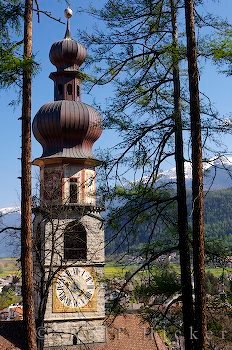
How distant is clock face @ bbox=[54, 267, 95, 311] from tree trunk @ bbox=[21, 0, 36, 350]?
42.4 feet

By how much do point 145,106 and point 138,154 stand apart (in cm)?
96

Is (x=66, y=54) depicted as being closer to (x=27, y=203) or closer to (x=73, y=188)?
(x=73, y=188)

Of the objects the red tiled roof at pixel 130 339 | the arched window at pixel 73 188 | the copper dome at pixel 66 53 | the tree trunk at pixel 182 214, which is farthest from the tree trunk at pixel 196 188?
the copper dome at pixel 66 53

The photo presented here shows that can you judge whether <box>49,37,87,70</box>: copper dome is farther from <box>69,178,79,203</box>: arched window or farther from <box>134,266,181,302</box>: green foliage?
<box>134,266,181,302</box>: green foliage

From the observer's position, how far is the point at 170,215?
1084 centimetres

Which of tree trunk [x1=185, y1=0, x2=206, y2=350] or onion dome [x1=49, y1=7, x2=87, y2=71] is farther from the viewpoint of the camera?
onion dome [x1=49, y1=7, x2=87, y2=71]

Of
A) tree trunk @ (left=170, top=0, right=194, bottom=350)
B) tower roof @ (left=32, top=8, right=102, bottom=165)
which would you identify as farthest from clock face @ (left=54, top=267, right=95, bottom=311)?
tree trunk @ (left=170, top=0, right=194, bottom=350)

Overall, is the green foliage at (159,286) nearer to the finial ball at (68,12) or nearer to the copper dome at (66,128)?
the copper dome at (66,128)

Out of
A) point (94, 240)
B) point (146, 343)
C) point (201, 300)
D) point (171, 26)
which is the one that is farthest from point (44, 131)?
point (201, 300)

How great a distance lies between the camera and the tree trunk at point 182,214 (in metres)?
9.41

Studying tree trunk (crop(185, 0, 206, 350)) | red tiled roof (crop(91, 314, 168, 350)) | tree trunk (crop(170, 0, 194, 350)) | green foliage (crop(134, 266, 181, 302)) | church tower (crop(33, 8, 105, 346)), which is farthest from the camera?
red tiled roof (crop(91, 314, 168, 350))

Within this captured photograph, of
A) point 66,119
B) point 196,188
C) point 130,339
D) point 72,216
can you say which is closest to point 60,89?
point 66,119

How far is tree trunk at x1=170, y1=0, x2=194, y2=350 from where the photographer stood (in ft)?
30.9

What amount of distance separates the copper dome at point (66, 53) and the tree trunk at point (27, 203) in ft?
46.1
